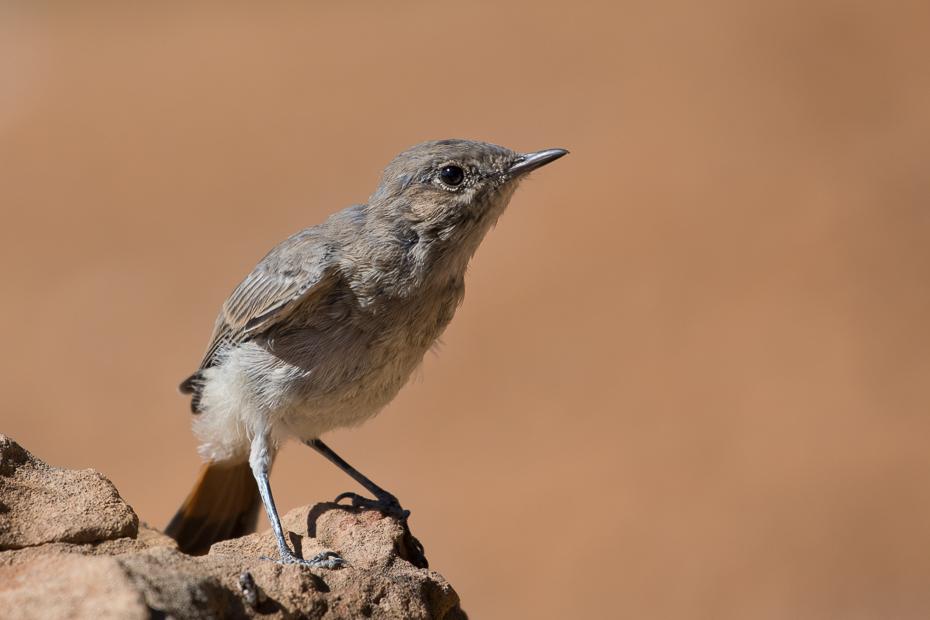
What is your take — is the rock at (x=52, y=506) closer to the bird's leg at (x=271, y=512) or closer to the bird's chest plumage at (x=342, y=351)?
the bird's leg at (x=271, y=512)

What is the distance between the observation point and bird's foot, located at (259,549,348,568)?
3.39 metres

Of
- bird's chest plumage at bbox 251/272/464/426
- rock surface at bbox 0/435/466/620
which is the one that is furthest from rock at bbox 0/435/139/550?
bird's chest plumage at bbox 251/272/464/426

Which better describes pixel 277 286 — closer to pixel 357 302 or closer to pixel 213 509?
pixel 357 302

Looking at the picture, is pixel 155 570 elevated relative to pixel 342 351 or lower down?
lower down

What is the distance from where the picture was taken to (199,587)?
2387 mm

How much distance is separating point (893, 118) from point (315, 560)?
543 inches

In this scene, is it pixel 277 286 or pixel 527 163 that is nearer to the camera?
pixel 277 286

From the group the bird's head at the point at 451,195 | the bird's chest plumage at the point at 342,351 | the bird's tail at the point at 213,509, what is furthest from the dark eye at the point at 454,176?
the bird's tail at the point at 213,509

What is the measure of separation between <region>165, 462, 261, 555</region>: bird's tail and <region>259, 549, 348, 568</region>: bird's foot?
143 centimetres

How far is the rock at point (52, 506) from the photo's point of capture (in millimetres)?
2900

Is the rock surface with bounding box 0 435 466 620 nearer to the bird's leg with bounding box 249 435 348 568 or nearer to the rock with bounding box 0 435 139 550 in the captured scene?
the rock with bounding box 0 435 139 550

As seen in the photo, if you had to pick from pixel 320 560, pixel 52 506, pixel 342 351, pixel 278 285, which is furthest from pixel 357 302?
pixel 52 506

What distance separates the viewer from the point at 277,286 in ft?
12.8

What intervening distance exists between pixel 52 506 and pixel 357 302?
1633 mm
